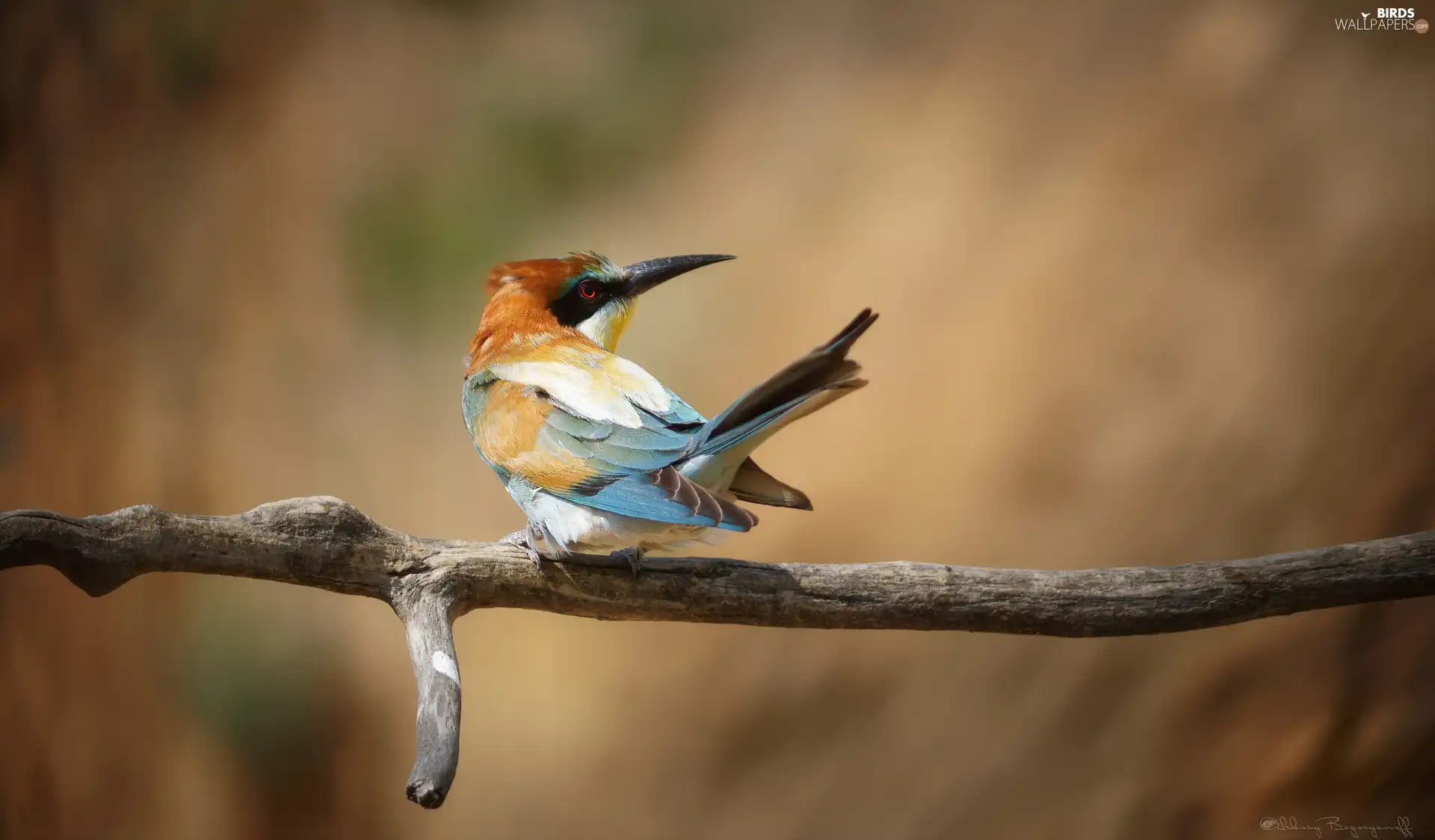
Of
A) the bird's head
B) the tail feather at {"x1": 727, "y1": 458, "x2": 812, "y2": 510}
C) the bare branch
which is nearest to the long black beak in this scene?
the bird's head

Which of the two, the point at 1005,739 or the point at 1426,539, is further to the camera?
the point at 1005,739

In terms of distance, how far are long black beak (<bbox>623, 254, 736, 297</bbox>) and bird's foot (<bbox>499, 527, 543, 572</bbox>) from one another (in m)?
0.47

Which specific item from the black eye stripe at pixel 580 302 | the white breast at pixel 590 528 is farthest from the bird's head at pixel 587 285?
the white breast at pixel 590 528

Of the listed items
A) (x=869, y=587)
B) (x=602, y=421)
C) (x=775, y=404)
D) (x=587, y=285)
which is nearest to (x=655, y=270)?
(x=587, y=285)

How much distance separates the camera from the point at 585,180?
2494 millimetres

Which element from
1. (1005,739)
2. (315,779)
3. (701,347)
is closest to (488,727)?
(315,779)

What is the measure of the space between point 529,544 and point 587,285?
46 cm

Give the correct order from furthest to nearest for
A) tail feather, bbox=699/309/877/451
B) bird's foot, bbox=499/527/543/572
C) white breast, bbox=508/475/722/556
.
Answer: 1. bird's foot, bbox=499/527/543/572
2. white breast, bbox=508/475/722/556
3. tail feather, bbox=699/309/877/451

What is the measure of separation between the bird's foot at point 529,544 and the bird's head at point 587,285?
374 millimetres

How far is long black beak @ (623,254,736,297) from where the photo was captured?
1.73m

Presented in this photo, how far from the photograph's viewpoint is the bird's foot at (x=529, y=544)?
58.5 inches

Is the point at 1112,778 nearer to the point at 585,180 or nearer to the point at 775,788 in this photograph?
the point at 775,788

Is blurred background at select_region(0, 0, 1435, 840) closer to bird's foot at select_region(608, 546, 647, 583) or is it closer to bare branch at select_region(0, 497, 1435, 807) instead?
bare branch at select_region(0, 497, 1435, 807)

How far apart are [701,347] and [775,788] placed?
1053mm
